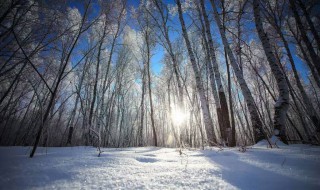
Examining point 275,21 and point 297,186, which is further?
point 275,21

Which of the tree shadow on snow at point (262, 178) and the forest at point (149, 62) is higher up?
the forest at point (149, 62)

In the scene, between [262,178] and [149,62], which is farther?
[149,62]

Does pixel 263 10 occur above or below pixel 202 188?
above

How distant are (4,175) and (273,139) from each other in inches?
169

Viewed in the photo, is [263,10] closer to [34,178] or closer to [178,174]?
[178,174]

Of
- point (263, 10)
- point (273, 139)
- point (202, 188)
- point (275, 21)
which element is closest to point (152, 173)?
point (202, 188)

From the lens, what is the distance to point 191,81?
43.5 feet

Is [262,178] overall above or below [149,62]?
below

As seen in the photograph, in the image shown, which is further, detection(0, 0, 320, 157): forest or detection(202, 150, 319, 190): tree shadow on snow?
detection(0, 0, 320, 157): forest

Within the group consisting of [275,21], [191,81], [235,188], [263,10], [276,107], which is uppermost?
[263,10]

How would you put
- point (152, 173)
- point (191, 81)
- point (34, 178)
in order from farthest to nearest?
point (191, 81) → point (152, 173) → point (34, 178)

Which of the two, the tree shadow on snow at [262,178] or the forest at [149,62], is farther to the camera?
the forest at [149,62]

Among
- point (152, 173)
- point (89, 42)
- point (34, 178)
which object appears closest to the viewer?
point (34, 178)

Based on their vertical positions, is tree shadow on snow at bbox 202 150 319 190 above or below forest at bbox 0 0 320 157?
below
